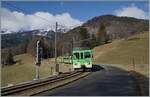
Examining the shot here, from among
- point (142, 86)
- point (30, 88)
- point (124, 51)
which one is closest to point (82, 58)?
point (142, 86)

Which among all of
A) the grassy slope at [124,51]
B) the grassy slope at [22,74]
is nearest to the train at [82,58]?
the grassy slope at [22,74]

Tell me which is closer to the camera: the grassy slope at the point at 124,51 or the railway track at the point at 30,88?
the railway track at the point at 30,88

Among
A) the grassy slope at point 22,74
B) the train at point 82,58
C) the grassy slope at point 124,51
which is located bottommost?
the grassy slope at point 22,74

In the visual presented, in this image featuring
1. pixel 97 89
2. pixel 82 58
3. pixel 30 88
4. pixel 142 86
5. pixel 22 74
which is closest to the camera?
pixel 97 89

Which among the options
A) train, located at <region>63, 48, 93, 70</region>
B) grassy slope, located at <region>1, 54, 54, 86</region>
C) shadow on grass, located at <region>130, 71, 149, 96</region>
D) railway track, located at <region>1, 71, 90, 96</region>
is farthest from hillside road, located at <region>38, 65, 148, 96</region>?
grassy slope, located at <region>1, 54, 54, 86</region>

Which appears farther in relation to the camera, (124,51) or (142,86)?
(124,51)

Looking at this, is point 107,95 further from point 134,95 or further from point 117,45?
point 117,45

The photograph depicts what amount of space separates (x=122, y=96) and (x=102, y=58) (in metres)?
125

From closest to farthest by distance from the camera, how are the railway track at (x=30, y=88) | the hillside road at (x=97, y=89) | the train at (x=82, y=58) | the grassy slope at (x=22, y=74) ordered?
the hillside road at (x=97, y=89)
the railway track at (x=30, y=88)
the train at (x=82, y=58)
the grassy slope at (x=22, y=74)

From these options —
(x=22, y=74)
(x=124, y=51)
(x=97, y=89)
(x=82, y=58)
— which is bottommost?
(x=22, y=74)

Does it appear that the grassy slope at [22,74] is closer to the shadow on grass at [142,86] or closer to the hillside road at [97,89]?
the shadow on grass at [142,86]

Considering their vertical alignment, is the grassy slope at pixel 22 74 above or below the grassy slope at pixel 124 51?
below

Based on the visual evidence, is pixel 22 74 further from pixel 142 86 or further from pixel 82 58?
pixel 142 86

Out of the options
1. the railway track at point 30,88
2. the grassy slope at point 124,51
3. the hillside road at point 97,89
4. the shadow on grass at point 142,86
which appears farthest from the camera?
the grassy slope at point 124,51
